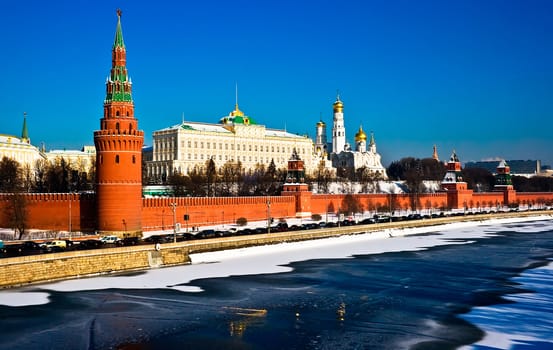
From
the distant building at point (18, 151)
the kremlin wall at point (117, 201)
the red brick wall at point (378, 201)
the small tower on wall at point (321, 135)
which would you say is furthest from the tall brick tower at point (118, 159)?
the small tower on wall at point (321, 135)

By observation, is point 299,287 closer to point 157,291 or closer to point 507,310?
point 157,291

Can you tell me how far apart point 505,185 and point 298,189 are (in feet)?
124

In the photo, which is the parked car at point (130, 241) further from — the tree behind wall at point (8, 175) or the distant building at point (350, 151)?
the distant building at point (350, 151)

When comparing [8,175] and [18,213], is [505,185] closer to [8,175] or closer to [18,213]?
[8,175]

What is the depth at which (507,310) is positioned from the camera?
73.7 ft

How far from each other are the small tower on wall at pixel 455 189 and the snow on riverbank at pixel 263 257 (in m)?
15.7

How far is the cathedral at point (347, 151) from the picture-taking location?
389ft

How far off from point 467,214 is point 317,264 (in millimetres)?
37704

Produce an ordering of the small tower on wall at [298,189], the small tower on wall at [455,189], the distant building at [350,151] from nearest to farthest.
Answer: the small tower on wall at [298,189], the small tower on wall at [455,189], the distant building at [350,151]

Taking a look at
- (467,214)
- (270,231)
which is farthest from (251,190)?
(270,231)

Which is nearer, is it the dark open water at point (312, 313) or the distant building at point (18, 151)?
the dark open water at point (312, 313)

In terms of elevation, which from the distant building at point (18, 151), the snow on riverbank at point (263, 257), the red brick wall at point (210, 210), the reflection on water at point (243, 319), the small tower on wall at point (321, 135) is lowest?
the reflection on water at point (243, 319)

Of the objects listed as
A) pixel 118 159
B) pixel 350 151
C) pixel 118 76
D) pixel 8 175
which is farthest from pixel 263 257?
pixel 350 151

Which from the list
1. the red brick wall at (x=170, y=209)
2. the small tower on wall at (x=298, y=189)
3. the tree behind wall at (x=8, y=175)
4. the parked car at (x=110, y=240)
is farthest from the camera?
the small tower on wall at (x=298, y=189)
